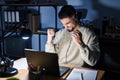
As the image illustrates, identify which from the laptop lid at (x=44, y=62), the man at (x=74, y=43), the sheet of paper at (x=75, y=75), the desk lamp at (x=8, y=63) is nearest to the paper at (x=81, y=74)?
the sheet of paper at (x=75, y=75)

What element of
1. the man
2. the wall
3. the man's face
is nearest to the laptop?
the man

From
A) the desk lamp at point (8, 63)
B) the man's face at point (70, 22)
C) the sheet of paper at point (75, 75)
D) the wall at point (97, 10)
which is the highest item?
the wall at point (97, 10)

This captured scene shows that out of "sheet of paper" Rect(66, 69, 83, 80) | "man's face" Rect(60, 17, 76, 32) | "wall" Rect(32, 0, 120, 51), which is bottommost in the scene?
"sheet of paper" Rect(66, 69, 83, 80)

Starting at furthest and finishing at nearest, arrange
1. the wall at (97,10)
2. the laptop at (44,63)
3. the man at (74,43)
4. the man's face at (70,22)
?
the wall at (97,10) < the man's face at (70,22) < the man at (74,43) < the laptop at (44,63)

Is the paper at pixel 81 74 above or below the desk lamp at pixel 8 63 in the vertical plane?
below

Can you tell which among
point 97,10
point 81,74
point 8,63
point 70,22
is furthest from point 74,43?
point 97,10

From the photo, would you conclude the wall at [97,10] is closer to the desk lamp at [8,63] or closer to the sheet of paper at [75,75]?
the sheet of paper at [75,75]

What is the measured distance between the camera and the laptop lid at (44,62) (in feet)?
5.11

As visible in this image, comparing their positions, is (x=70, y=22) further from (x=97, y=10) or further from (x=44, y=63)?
(x=97, y=10)

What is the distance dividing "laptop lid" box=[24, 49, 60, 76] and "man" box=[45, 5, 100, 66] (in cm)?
45

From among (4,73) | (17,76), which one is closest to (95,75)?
(17,76)

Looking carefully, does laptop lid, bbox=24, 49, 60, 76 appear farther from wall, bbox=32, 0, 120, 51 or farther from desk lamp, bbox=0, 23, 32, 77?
wall, bbox=32, 0, 120, 51

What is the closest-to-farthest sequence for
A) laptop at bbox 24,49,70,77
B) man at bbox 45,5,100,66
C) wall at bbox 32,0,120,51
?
laptop at bbox 24,49,70,77 → man at bbox 45,5,100,66 → wall at bbox 32,0,120,51

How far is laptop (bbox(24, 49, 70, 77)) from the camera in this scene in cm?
156
